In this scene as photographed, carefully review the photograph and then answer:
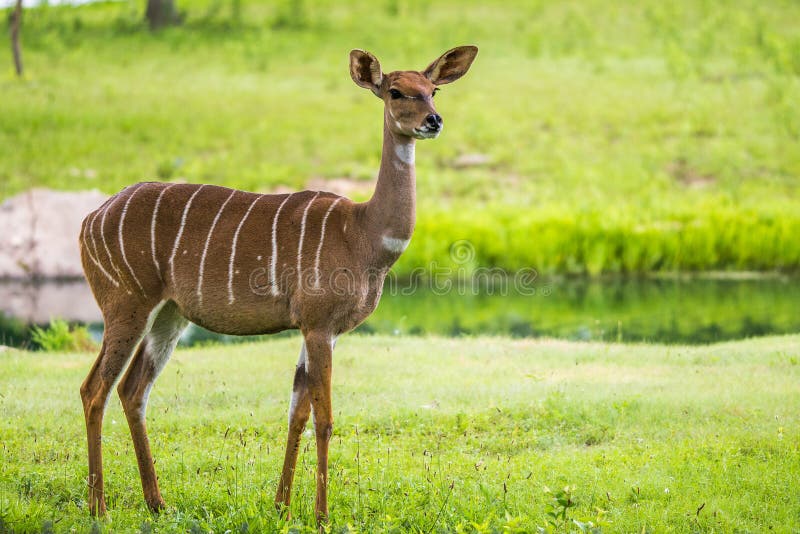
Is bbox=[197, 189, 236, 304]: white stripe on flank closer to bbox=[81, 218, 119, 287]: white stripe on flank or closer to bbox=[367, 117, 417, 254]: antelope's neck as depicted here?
bbox=[81, 218, 119, 287]: white stripe on flank

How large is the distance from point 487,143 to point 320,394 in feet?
57.0

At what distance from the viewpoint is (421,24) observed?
2983cm

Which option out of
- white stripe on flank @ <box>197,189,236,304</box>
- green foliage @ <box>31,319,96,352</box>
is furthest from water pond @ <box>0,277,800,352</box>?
white stripe on flank @ <box>197,189,236,304</box>

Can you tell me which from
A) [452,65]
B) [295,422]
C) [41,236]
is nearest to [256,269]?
[295,422]

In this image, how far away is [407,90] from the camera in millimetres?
5828

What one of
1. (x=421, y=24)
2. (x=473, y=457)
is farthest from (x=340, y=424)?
(x=421, y=24)

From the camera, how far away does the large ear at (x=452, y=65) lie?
6.34 m

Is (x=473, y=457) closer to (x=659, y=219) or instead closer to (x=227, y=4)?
(x=659, y=219)

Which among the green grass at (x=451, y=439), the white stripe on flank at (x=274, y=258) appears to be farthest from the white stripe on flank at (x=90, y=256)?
the green grass at (x=451, y=439)

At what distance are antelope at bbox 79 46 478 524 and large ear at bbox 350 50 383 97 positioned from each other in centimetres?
1

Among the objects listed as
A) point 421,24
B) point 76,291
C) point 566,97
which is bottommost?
point 76,291

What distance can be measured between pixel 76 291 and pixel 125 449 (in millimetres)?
10112

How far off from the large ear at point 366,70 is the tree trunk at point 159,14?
24.8m

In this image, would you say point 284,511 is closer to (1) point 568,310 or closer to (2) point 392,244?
(2) point 392,244
